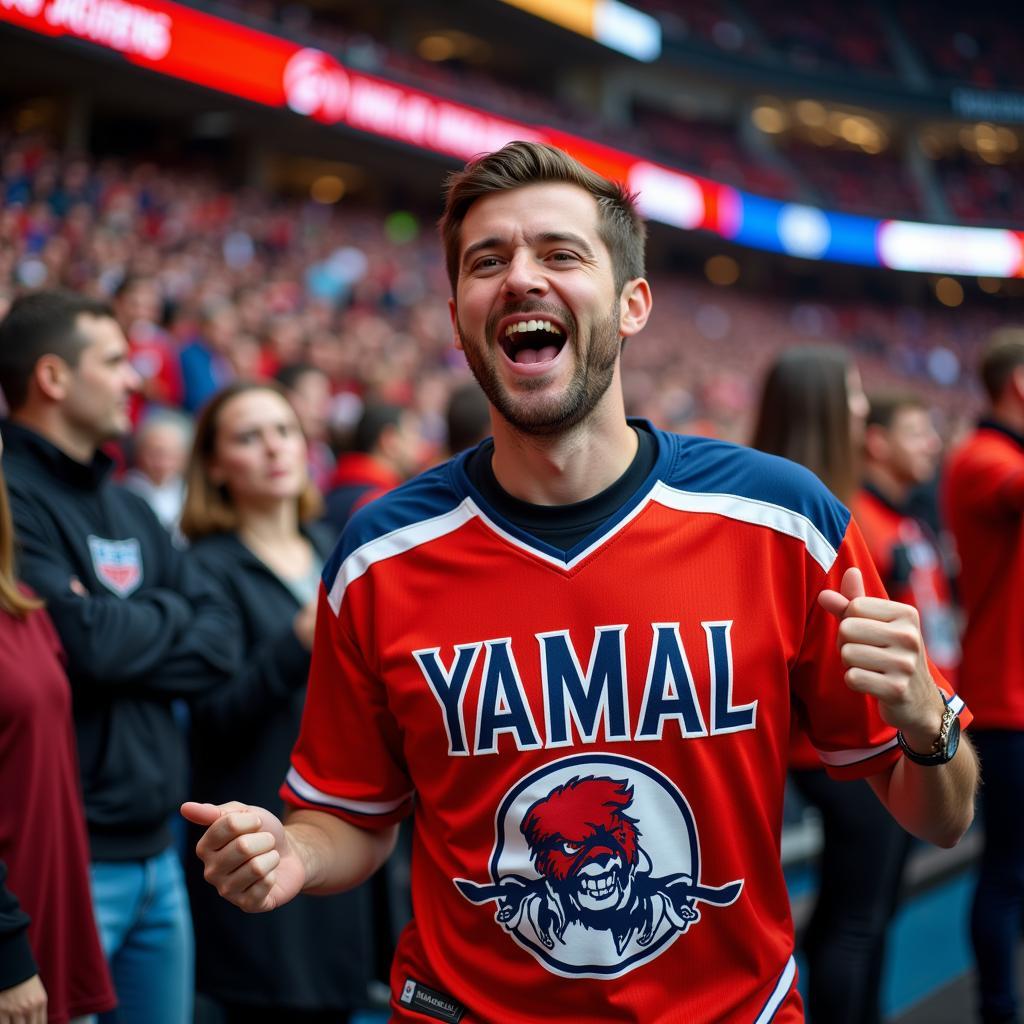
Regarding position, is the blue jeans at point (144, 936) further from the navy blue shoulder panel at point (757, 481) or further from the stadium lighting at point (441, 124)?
the stadium lighting at point (441, 124)

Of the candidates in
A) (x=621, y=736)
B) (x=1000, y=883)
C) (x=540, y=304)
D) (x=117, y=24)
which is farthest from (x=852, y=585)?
(x=117, y=24)

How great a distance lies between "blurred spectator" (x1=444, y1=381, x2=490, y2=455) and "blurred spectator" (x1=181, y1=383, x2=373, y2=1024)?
0.69m

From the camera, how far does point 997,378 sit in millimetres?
3463

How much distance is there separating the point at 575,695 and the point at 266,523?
1600 mm

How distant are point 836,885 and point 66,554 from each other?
1.88 metres

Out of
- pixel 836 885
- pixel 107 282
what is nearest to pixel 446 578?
pixel 836 885

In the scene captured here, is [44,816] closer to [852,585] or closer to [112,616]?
[112,616]

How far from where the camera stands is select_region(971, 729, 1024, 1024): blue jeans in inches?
125

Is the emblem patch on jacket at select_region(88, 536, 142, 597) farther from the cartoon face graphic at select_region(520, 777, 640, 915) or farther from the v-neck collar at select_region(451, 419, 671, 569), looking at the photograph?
the cartoon face graphic at select_region(520, 777, 640, 915)

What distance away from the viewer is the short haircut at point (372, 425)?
14.2ft

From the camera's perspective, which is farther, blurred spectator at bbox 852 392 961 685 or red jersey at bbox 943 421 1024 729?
blurred spectator at bbox 852 392 961 685

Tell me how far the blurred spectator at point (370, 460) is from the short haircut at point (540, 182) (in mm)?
2237

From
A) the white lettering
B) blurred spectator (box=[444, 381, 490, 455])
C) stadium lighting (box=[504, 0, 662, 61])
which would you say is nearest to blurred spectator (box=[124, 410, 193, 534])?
blurred spectator (box=[444, 381, 490, 455])

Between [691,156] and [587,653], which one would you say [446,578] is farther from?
[691,156]
